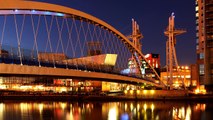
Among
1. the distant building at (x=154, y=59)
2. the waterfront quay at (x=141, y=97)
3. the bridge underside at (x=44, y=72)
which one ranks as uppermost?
the distant building at (x=154, y=59)

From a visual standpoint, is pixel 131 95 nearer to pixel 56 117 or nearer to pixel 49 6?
pixel 56 117

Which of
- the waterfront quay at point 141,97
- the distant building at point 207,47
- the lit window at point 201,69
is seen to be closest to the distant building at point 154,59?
the lit window at point 201,69

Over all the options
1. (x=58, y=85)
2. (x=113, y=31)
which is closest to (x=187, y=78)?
(x=58, y=85)

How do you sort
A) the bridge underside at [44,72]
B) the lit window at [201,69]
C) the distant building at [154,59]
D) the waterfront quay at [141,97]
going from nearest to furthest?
the bridge underside at [44,72], the waterfront quay at [141,97], the lit window at [201,69], the distant building at [154,59]

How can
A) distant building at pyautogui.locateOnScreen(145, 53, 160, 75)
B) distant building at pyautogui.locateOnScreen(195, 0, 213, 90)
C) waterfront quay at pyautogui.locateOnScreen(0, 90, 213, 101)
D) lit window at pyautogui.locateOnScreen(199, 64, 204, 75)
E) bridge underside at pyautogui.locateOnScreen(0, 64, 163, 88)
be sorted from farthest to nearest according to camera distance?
distant building at pyautogui.locateOnScreen(145, 53, 160, 75)
lit window at pyautogui.locateOnScreen(199, 64, 204, 75)
distant building at pyautogui.locateOnScreen(195, 0, 213, 90)
waterfront quay at pyautogui.locateOnScreen(0, 90, 213, 101)
bridge underside at pyautogui.locateOnScreen(0, 64, 163, 88)

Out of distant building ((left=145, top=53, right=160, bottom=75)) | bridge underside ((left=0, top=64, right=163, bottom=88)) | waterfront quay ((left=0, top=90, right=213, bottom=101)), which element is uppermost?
distant building ((left=145, top=53, right=160, bottom=75))

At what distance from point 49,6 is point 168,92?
35.5 metres

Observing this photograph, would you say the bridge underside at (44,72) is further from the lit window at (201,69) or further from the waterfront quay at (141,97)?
the lit window at (201,69)

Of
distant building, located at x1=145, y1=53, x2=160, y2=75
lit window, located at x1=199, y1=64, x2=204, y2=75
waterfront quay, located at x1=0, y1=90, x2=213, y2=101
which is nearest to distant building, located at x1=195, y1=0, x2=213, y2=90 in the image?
lit window, located at x1=199, y1=64, x2=204, y2=75

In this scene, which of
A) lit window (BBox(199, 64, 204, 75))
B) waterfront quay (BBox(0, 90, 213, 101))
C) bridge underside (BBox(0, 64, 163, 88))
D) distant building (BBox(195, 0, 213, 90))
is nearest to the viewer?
bridge underside (BBox(0, 64, 163, 88))

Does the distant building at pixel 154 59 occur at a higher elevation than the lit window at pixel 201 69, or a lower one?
higher

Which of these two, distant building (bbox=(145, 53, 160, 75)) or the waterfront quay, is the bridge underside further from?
Answer: distant building (bbox=(145, 53, 160, 75))

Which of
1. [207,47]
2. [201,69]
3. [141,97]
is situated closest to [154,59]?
[201,69]

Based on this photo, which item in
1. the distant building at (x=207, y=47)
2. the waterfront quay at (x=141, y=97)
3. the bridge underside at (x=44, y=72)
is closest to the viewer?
the bridge underside at (x=44, y=72)
